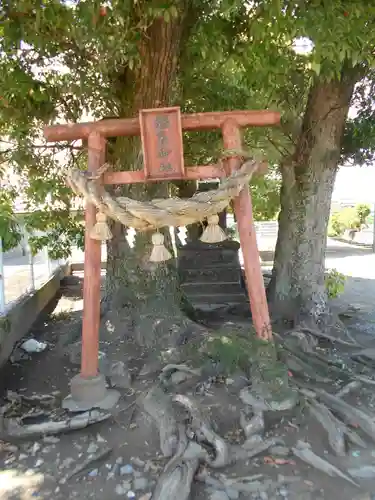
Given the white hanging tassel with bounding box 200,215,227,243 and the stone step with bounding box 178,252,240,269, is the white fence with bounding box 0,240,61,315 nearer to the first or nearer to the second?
the stone step with bounding box 178,252,240,269

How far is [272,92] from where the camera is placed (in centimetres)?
488

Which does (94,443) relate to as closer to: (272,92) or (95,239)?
(95,239)

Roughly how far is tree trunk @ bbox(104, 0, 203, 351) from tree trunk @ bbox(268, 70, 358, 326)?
1.68 metres

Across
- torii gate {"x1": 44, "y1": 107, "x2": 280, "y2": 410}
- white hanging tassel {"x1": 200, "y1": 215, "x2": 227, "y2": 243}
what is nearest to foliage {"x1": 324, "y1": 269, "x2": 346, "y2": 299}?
torii gate {"x1": 44, "y1": 107, "x2": 280, "y2": 410}

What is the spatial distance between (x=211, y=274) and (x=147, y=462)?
5.22 meters

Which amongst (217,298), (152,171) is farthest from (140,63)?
(217,298)

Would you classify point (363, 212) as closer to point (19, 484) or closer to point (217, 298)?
point (217, 298)

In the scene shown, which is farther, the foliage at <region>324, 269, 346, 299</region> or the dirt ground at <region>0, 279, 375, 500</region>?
the foliage at <region>324, 269, 346, 299</region>

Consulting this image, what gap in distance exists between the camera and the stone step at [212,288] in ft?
26.9

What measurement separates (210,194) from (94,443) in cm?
232

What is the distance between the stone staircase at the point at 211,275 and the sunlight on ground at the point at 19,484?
4711 mm

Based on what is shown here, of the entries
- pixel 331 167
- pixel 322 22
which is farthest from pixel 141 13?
pixel 331 167

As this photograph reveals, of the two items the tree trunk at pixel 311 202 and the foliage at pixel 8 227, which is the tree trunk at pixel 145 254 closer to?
the foliage at pixel 8 227

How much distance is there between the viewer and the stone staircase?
8062mm
